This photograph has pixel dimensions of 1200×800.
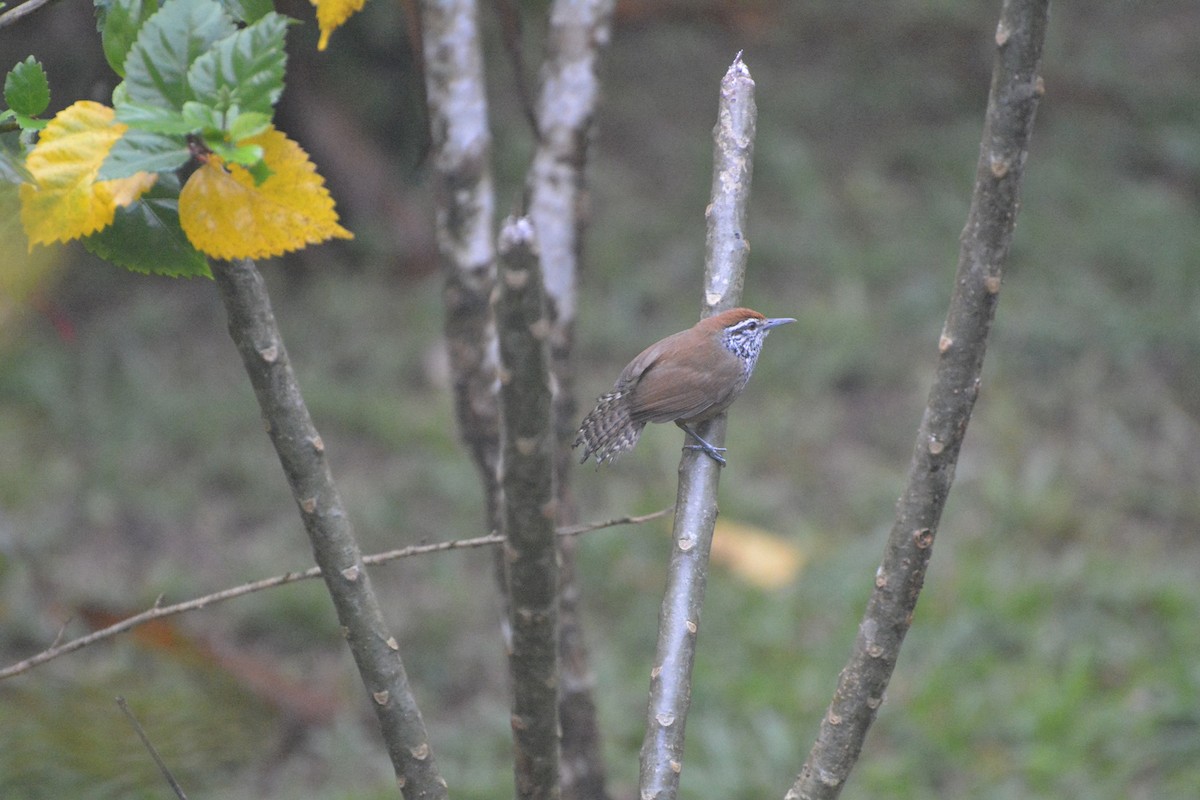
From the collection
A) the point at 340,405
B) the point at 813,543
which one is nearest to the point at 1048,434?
the point at 813,543

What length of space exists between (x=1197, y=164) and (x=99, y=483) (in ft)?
24.7

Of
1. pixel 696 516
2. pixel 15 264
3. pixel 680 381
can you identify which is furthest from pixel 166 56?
pixel 680 381

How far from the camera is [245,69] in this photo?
1240 millimetres

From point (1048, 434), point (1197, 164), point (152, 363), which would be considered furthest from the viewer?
point (1197, 164)

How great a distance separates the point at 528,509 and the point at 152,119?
0.56 meters

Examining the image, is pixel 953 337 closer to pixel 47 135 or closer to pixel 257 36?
pixel 257 36

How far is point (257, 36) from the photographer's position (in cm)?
124

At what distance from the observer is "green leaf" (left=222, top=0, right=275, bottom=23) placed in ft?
4.67

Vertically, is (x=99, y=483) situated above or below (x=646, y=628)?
above

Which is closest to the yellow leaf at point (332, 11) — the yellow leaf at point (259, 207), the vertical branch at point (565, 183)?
the yellow leaf at point (259, 207)

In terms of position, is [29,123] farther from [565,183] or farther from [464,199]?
[565,183]

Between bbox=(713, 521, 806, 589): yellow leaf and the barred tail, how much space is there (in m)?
2.85

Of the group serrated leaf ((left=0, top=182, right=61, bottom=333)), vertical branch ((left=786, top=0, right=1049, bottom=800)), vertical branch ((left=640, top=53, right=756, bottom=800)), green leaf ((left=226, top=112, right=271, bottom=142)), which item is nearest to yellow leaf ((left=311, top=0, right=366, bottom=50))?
green leaf ((left=226, top=112, right=271, bottom=142))

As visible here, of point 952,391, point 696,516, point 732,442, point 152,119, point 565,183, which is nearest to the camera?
point 152,119
